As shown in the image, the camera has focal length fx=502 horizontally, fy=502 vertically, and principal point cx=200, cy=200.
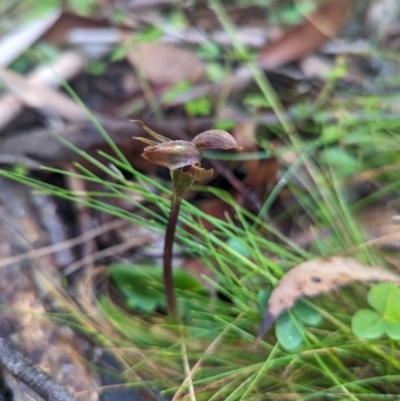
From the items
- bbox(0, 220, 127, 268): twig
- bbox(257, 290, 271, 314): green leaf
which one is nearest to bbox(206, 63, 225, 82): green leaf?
bbox(0, 220, 127, 268): twig

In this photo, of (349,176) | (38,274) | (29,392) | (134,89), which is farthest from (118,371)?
(134,89)

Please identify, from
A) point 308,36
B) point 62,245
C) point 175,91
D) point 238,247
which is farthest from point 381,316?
point 308,36

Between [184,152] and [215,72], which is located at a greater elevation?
[184,152]

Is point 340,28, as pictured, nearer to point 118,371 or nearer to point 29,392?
point 118,371

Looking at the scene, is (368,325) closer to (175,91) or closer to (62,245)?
(62,245)

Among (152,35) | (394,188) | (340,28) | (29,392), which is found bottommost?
(394,188)

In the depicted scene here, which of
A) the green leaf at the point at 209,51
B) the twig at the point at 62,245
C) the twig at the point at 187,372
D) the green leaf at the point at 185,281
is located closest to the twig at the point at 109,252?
the twig at the point at 62,245
